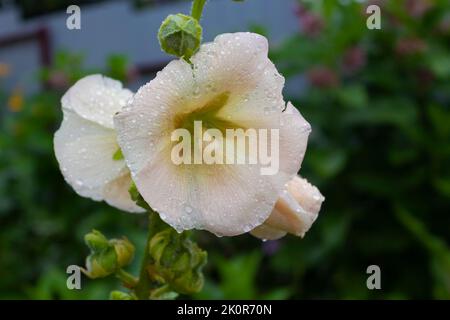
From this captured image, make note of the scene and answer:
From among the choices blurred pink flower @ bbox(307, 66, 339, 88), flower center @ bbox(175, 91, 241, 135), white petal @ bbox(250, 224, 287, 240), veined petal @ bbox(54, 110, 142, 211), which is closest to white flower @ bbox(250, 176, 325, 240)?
white petal @ bbox(250, 224, 287, 240)

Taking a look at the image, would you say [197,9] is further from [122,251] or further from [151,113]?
[122,251]

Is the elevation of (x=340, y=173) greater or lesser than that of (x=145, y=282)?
greater

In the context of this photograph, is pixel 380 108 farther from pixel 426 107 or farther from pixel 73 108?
pixel 73 108

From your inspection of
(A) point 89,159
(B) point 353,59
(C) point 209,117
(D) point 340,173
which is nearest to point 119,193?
(A) point 89,159

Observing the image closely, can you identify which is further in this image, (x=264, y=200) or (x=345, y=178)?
(x=345, y=178)

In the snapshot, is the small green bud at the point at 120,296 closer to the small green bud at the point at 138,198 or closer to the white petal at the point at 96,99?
the small green bud at the point at 138,198

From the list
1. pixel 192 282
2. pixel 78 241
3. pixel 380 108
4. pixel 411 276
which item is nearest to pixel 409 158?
pixel 380 108

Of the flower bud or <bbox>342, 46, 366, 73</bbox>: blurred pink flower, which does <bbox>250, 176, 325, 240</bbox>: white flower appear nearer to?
the flower bud
